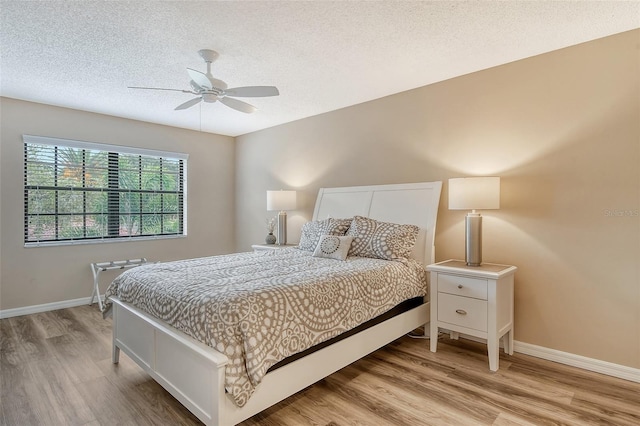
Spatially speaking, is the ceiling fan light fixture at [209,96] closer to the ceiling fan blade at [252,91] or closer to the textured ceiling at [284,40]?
the ceiling fan blade at [252,91]

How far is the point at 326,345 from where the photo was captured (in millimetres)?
2193

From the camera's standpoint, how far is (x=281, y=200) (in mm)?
4488

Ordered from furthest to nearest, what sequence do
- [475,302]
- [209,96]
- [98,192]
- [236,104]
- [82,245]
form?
[98,192], [82,245], [236,104], [209,96], [475,302]

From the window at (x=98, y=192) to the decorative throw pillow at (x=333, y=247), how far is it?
9.94 ft

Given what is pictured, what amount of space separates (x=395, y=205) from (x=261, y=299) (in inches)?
84.0

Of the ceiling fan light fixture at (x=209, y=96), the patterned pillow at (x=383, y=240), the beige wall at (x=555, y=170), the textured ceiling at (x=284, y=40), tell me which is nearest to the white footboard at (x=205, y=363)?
the patterned pillow at (x=383, y=240)

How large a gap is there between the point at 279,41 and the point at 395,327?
7.94ft

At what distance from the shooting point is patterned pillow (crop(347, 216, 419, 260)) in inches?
120

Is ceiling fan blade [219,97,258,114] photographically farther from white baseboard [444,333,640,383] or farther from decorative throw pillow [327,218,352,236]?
white baseboard [444,333,640,383]

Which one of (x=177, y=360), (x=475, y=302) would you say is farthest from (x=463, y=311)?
(x=177, y=360)

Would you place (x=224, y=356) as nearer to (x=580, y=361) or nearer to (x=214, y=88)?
(x=214, y=88)

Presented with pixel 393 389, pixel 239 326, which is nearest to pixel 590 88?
pixel 393 389

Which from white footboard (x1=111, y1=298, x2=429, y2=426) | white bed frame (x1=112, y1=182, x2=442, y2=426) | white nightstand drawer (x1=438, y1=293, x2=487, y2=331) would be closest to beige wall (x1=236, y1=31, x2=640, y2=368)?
white bed frame (x1=112, y1=182, x2=442, y2=426)

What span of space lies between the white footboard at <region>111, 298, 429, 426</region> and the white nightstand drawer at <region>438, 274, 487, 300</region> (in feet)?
1.78
